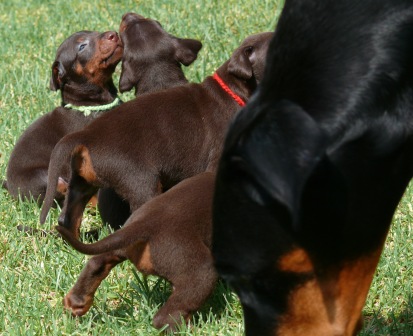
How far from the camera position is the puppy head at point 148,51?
6.34m

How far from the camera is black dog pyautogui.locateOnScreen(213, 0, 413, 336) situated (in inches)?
104

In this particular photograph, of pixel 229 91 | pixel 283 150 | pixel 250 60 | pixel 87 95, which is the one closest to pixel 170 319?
pixel 283 150

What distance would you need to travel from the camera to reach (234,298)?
446cm

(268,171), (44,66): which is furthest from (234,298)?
(44,66)

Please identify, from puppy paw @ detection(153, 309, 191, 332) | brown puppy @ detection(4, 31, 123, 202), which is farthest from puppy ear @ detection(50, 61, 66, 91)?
puppy paw @ detection(153, 309, 191, 332)

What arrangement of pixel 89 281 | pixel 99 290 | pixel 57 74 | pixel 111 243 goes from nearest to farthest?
pixel 111 243 < pixel 89 281 < pixel 99 290 < pixel 57 74

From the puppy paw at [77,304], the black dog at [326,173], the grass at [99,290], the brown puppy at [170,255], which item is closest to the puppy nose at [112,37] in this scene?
the grass at [99,290]

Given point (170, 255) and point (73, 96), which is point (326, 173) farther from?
point (73, 96)

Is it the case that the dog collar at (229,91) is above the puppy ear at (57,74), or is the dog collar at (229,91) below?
above

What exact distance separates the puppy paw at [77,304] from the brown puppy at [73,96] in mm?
1949

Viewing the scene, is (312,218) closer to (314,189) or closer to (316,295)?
(314,189)

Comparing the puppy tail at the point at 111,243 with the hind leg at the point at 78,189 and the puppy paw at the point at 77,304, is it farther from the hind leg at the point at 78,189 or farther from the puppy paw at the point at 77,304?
the hind leg at the point at 78,189

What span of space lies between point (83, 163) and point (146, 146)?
0.37 meters

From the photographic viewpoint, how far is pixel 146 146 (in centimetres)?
512
